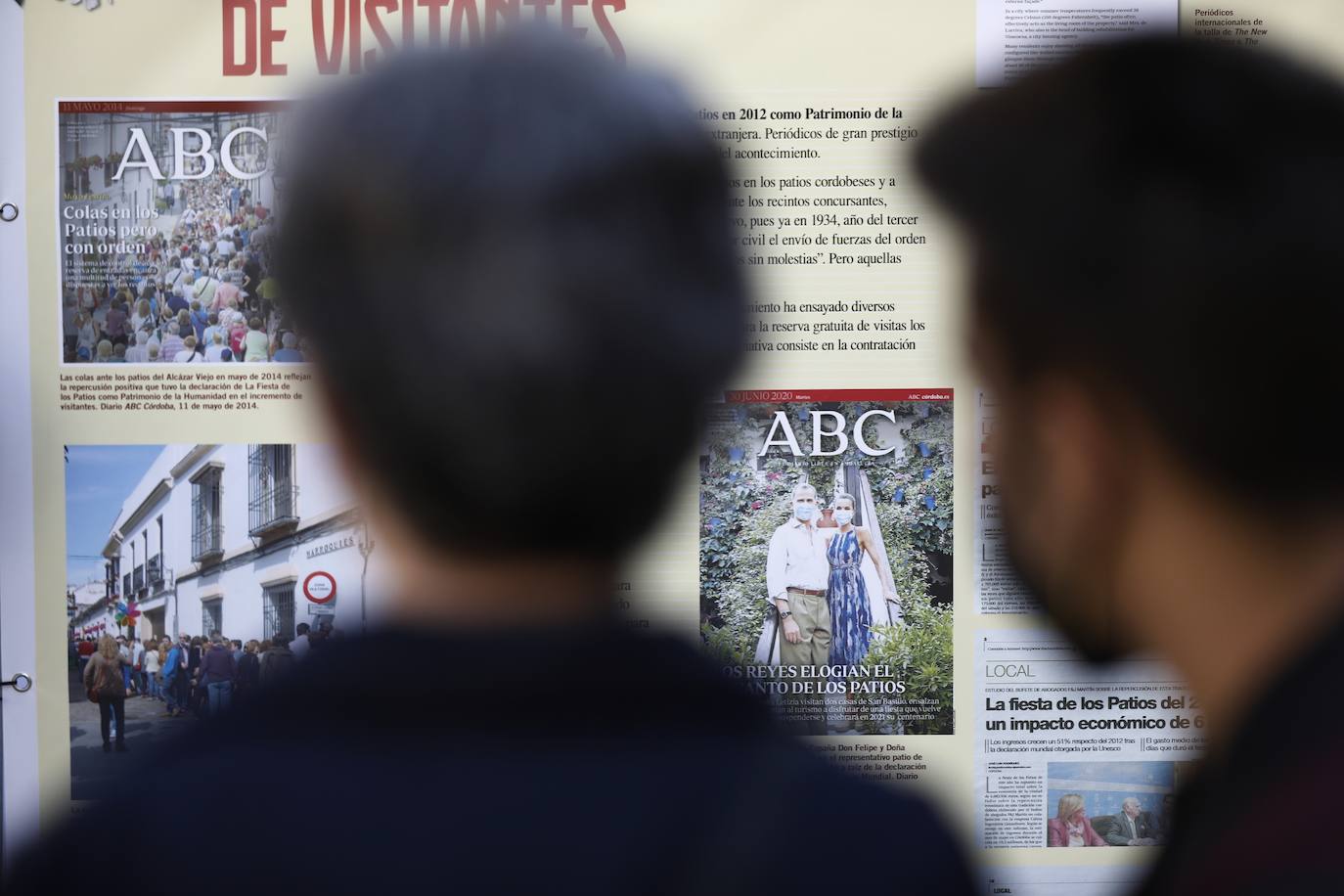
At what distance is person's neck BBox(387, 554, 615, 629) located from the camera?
723 mm

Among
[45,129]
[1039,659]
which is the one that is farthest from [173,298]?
[1039,659]

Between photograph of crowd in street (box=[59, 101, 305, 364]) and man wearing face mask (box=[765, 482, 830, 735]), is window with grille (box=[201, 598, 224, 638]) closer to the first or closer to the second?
photograph of crowd in street (box=[59, 101, 305, 364])

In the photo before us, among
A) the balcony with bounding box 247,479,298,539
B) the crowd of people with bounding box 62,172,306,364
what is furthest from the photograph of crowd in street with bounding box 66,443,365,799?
the crowd of people with bounding box 62,172,306,364

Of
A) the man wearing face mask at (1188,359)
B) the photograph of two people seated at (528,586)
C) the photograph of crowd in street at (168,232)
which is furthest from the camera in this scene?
the photograph of crowd in street at (168,232)

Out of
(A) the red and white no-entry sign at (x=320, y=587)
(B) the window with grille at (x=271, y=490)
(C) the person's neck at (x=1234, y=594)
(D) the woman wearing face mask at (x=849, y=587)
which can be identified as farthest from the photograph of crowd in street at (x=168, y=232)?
(C) the person's neck at (x=1234, y=594)

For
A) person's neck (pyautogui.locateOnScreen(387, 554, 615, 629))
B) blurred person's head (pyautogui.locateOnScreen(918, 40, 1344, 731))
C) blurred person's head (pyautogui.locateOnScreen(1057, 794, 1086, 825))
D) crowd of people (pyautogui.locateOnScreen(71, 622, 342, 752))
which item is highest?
blurred person's head (pyautogui.locateOnScreen(918, 40, 1344, 731))

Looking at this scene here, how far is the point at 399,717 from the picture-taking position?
698 mm

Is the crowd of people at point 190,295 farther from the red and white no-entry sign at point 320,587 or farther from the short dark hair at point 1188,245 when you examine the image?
the short dark hair at point 1188,245

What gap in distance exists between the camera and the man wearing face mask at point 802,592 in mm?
2672

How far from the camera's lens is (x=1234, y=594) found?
2.92 ft

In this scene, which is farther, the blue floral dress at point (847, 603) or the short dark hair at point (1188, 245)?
the blue floral dress at point (847, 603)

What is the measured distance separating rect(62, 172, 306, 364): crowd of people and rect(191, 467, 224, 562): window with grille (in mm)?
260

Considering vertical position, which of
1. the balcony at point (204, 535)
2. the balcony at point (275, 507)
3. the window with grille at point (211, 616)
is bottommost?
the window with grille at point (211, 616)

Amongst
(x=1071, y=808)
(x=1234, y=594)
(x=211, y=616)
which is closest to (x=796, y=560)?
(x=1071, y=808)
